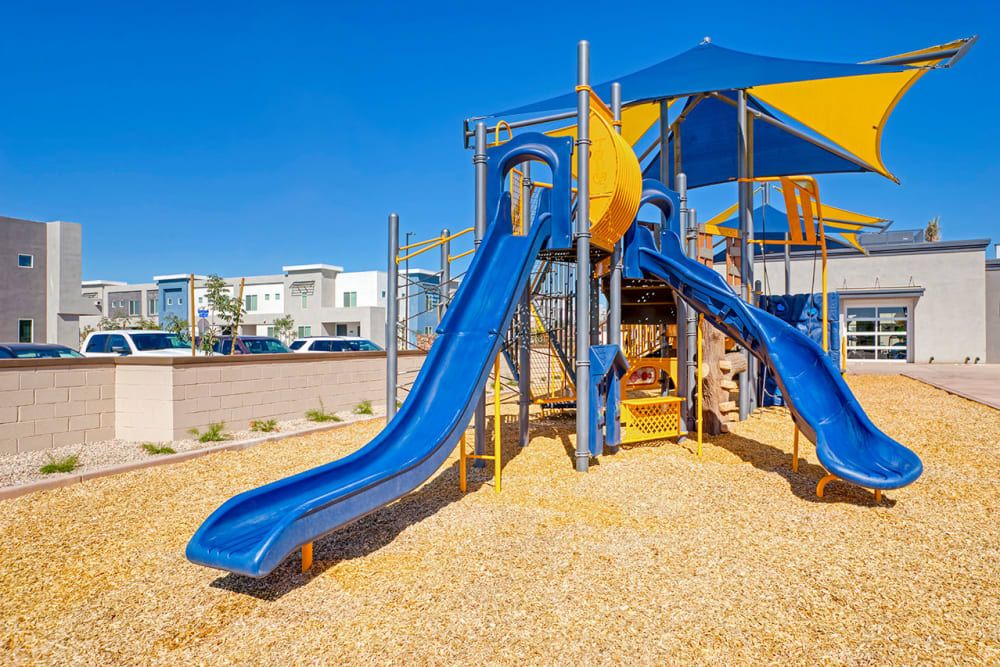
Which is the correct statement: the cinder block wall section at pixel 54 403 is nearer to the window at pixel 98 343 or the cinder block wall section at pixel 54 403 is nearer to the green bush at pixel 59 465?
the green bush at pixel 59 465

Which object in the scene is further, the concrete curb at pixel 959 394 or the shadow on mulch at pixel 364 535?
the concrete curb at pixel 959 394

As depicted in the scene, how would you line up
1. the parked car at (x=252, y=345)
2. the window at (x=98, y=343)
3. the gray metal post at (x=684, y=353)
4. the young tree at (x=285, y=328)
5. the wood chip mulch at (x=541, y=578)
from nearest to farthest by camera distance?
the wood chip mulch at (x=541, y=578) < the gray metal post at (x=684, y=353) < the window at (x=98, y=343) < the parked car at (x=252, y=345) < the young tree at (x=285, y=328)

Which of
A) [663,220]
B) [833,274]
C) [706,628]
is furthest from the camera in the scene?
[833,274]

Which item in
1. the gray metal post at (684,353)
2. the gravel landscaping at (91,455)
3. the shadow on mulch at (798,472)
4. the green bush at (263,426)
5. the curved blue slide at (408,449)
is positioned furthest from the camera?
the green bush at (263,426)

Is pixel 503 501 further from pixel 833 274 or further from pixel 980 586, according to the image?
pixel 833 274

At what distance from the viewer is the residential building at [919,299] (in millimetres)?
27203

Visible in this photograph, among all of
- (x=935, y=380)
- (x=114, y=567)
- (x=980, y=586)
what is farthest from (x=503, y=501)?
(x=935, y=380)

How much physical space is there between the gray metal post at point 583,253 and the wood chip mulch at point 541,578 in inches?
23.6

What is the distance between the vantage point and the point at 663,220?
32.4 ft

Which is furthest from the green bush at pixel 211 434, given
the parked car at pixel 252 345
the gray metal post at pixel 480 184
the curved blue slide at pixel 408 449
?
the parked car at pixel 252 345

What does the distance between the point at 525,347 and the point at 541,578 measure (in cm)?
445

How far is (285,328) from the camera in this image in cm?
4912

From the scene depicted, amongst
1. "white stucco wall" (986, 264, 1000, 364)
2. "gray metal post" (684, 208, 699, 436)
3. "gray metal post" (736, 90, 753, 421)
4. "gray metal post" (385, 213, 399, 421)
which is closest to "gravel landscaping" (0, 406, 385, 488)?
"gray metal post" (385, 213, 399, 421)

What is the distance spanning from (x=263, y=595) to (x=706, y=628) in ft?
9.01
